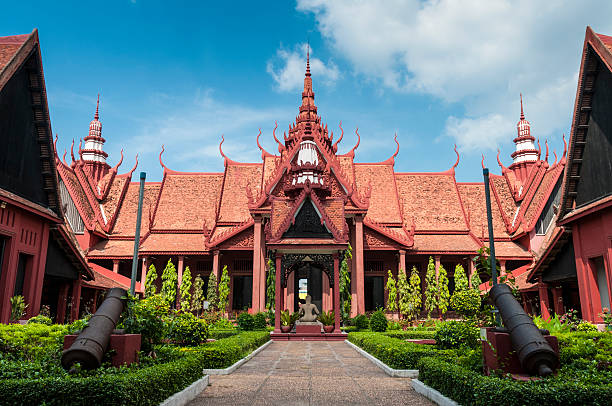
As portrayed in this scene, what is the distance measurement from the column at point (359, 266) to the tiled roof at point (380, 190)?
381 cm

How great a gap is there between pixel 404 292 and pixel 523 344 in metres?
16.5

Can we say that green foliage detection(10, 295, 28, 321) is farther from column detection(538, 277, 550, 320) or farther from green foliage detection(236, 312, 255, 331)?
column detection(538, 277, 550, 320)

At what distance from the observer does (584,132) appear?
1299 centimetres

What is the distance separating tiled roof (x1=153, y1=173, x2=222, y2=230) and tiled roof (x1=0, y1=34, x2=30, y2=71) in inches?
549

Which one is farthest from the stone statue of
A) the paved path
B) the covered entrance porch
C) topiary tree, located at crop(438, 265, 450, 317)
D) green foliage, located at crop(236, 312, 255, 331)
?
topiary tree, located at crop(438, 265, 450, 317)

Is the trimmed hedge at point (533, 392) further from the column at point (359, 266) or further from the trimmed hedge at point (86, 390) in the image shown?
the column at point (359, 266)

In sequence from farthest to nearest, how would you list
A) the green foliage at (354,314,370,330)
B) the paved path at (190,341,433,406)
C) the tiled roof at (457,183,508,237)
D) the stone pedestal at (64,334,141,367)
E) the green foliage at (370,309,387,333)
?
1. the tiled roof at (457,183,508,237)
2. the green foliage at (354,314,370,330)
3. the green foliage at (370,309,387,333)
4. the paved path at (190,341,433,406)
5. the stone pedestal at (64,334,141,367)

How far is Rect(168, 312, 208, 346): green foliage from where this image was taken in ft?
30.8

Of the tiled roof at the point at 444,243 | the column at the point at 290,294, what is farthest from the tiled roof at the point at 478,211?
the column at the point at 290,294

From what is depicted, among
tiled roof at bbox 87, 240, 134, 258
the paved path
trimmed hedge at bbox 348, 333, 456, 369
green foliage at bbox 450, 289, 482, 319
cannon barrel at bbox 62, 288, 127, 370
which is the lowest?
the paved path

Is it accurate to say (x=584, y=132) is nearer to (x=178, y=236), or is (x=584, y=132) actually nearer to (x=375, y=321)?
(x=375, y=321)

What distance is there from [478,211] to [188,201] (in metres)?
18.0

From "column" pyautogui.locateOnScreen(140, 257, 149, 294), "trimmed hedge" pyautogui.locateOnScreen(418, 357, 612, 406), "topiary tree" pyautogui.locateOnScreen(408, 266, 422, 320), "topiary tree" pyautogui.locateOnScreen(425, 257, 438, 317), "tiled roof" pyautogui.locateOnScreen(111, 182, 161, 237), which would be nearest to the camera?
"trimmed hedge" pyautogui.locateOnScreen(418, 357, 612, 406)

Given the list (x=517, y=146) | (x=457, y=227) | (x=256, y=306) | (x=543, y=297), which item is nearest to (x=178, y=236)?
(x=256, y=306)
